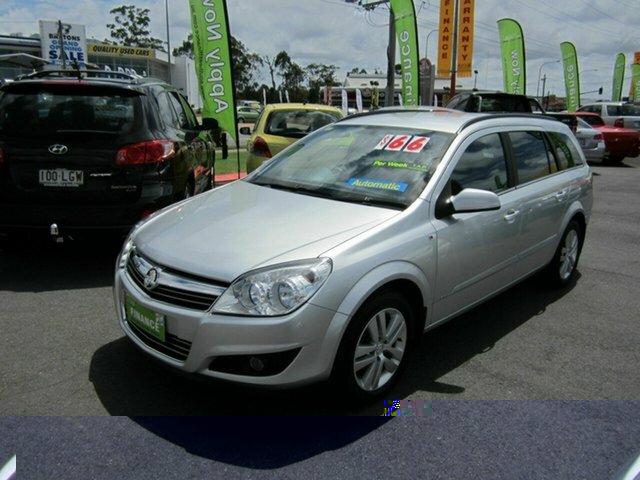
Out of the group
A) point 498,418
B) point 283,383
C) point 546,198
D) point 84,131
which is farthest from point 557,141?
point 84,131

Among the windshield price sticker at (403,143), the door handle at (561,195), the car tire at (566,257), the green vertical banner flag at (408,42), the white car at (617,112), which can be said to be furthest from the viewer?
the white car at (617,112)

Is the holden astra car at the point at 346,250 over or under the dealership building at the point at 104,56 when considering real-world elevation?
under

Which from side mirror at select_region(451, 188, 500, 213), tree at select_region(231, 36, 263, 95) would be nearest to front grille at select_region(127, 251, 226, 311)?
side mirror at select_region(451, 188, 500, 213)

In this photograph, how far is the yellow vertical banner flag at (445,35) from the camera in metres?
22.5

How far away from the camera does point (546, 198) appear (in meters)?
4.59

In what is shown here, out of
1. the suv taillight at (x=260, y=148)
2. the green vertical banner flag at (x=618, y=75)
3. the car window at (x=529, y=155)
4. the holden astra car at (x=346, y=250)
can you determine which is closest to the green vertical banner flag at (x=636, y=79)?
the green vertical banner flag at (x=618, y=75)

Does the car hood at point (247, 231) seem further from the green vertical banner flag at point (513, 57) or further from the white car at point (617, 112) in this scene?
the white car at point (617, 112)

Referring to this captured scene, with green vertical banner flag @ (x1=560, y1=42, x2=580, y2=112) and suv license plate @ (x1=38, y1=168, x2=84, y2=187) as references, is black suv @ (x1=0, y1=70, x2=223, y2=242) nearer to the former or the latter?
suv license plate @ (x1=38, y1=168, x2=84, y2=187)

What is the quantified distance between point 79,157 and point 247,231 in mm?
2512

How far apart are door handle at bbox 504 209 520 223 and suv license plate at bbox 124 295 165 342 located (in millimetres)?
2501

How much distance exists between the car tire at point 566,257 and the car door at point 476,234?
105 centimetres

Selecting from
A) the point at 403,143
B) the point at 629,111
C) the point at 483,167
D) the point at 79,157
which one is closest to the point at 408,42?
the point at 629,111

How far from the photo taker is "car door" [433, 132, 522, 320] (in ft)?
11.4

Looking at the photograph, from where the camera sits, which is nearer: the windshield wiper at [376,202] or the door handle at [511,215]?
the windshield wiper at [376,202]
